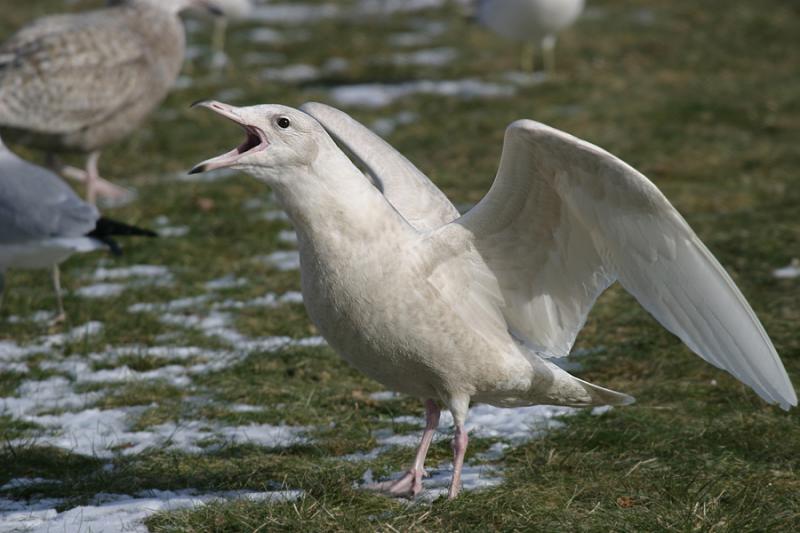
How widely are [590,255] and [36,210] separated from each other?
126 inches

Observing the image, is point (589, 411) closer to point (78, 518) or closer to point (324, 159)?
point (324, 159)

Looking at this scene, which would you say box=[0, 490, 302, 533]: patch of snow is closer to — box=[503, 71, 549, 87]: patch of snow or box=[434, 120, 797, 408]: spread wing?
box=[434, 120, 797, 408]: spread wing

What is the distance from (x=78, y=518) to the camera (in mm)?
3715

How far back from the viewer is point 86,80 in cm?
789

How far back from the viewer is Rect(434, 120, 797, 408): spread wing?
3438mm

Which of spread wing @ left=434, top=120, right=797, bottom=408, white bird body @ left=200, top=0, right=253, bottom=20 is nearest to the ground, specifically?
spread wing @ left=434, top=120, right=797, bottom=408

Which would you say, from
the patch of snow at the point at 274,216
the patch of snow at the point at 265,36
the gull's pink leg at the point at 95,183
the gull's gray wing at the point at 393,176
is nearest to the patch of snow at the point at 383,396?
the gull's gray wing at the point at 393,176

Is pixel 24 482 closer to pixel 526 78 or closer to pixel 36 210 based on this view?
pixel 36 210

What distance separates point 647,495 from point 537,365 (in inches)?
22.6

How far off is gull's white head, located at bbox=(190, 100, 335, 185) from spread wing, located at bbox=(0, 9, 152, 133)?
4657mm

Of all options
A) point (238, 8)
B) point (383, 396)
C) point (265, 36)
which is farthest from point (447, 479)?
point (265, 36)

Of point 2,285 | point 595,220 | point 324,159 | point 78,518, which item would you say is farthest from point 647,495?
point 2,285

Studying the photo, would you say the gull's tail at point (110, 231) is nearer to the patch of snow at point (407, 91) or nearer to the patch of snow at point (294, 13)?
the patch of snow at point (407, 91)

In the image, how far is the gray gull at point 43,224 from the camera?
5.77 m
